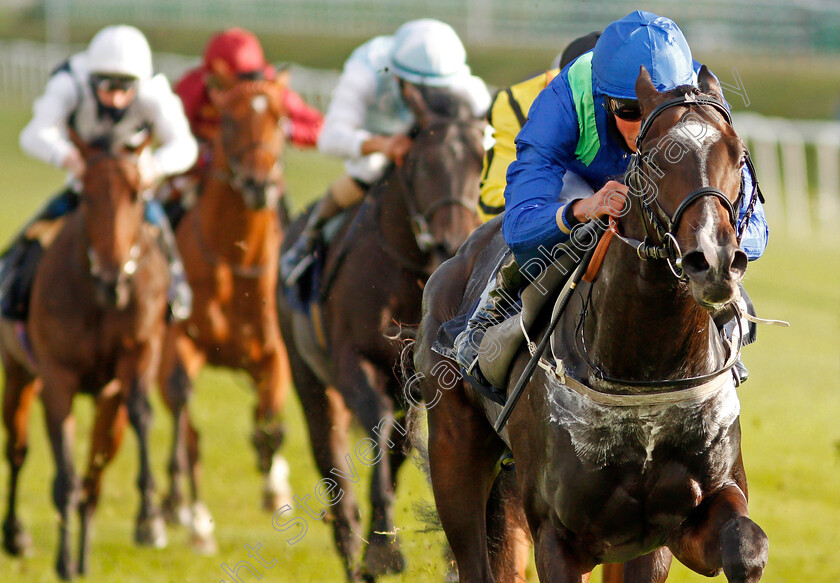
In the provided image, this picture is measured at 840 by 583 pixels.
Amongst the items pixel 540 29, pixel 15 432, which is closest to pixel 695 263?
pixel 15 432

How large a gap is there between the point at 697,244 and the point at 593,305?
0.69 meters

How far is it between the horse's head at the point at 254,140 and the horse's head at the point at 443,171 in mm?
2192

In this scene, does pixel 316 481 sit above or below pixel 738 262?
below

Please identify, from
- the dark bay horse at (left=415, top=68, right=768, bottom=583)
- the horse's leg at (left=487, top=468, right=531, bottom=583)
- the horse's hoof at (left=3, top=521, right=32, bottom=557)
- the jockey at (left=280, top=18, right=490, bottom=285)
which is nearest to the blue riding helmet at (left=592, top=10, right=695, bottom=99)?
the dark bay horse at (left=415, top=68, right=768, bottom=583)

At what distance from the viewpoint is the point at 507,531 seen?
4.31 meters

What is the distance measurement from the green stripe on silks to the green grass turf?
1.69m

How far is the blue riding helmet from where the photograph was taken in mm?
3158

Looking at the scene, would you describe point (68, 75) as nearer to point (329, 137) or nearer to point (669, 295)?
point (329, 137)

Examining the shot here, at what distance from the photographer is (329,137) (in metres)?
6.82

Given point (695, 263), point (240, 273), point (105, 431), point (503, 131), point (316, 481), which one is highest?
point (695, 263)

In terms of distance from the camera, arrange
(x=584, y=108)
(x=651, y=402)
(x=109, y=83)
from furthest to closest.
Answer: (x=109, y=83) < (x=584, y=108) < (x=651, y=402)

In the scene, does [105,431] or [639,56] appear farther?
[105,431]

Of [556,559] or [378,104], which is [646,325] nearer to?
[556,559]

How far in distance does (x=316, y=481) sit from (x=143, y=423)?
1.50 meters
